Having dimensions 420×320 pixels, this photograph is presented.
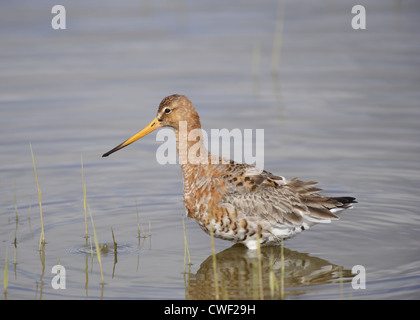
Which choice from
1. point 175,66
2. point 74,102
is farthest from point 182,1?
point 74,102

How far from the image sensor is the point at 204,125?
12242 mm

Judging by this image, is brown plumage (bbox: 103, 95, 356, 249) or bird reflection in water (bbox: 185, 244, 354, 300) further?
brown plumage (bbox: 103, 95, 356, 249)

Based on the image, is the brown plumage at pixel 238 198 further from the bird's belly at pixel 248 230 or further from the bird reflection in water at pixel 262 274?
the bird reflection in water at pixel 262 274

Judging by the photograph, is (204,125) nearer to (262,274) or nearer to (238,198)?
(238,198)

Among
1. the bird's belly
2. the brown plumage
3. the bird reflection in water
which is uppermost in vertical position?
the brown plumage

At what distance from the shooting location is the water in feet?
26.7

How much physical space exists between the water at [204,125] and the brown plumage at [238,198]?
35 centimetres

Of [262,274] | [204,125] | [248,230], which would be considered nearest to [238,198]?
[248,230]

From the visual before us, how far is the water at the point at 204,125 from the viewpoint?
8.15m

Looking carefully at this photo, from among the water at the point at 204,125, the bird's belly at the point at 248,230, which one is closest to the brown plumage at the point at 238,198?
the bird's belly at the point at 248,230

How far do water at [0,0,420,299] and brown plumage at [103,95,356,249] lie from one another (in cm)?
35

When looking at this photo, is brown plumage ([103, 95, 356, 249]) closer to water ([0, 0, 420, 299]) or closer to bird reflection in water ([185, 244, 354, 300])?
bird reflection in water ([185, 244, 354, 300])

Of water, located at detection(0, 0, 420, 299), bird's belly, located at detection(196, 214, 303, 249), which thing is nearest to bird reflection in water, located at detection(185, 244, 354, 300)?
water, located at detection(0, 0, 420, 299)

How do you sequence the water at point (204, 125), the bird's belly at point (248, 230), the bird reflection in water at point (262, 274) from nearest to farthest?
the bird reflection in water at point (262, 274) < the water at point (204, 125) < the bird's belly at point (248, 230)
